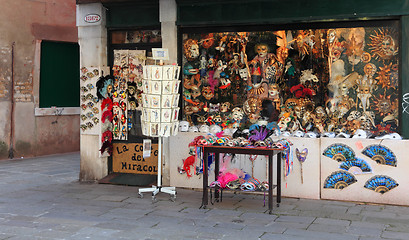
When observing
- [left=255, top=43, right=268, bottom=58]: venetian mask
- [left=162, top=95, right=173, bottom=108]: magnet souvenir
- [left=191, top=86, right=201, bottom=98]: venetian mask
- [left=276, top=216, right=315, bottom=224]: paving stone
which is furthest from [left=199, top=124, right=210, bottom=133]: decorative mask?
[left=276, top=216, right=315, bottom=224]: paving stone

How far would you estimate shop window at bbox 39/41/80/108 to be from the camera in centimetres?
1368

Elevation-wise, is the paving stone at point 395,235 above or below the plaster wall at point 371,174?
below

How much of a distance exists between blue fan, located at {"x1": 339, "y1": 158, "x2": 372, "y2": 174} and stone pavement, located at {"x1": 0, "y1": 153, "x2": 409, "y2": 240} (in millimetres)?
519

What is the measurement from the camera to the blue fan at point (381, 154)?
7694 millimetres

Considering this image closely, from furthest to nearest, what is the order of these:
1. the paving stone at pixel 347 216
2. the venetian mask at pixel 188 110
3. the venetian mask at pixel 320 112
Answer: the venetian mask at pixel 188 110, the venetian mask at pixel 320 112, the paving stone at pixel 347 216

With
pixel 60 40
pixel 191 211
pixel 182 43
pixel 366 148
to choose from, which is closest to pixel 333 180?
pixel 366 148

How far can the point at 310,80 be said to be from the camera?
8.53 m

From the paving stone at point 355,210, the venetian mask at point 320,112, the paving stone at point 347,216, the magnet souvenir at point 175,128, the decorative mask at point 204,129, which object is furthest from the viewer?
the decorative mask at point 204,129

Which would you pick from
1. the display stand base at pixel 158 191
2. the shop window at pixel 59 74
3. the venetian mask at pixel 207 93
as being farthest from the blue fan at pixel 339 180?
the shop window at pixel 59 74

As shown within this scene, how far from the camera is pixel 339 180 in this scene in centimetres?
797

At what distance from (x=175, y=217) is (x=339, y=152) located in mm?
2677

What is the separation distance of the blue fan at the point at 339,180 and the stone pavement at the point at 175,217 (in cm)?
26

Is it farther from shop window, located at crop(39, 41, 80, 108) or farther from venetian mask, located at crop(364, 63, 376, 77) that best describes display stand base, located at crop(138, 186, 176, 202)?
shop window, located at crop(39, 41, 80, 108)

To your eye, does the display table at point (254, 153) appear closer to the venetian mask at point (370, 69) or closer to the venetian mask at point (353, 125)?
the venetian mask at point (353, 125)
